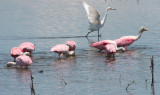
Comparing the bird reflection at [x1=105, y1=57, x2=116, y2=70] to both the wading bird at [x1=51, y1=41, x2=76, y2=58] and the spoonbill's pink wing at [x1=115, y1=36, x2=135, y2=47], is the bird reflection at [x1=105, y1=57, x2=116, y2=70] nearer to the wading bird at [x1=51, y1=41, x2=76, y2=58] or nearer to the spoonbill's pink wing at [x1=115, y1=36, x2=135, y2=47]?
the wading bird at [x1=51, y1=41, x2=76, y2=58]

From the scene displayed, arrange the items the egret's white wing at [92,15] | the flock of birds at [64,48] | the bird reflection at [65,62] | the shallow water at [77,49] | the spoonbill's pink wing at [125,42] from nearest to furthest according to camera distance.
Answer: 1. the shallow water at [77,49]
2. the flock of birds at [64,48]
3. the bird reflection at [65,62]
4. the spoonbill's pink wing at [125,42]
5. the egret's white wing at [92,15]

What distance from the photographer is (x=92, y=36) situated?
15484 mm

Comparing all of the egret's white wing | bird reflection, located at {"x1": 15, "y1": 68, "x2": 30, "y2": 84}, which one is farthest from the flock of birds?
the egret's white wing

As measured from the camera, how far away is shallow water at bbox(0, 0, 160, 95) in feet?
28.2

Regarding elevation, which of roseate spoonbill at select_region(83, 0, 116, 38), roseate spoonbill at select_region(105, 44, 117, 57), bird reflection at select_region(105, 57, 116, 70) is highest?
roseate spoonbill at select_region(83, 0, 116, 38)

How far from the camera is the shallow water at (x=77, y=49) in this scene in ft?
28.2

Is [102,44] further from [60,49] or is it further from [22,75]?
[22,75]

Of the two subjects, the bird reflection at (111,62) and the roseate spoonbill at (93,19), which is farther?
the roseate spoonbill at (93,19)

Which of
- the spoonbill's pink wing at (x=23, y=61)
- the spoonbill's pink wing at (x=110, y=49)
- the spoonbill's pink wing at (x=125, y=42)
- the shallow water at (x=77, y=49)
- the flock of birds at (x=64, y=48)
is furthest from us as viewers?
the spoonbill's pink wing at (x=125, y=42)

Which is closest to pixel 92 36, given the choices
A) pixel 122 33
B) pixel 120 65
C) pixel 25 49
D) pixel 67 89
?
pixel 122 33

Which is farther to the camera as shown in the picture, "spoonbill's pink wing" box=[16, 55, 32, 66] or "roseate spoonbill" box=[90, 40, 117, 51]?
"roseate spoonbill" box=[90, 40, 117, 51]

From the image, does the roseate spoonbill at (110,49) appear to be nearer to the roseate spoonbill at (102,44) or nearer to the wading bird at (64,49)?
the roseate spoonbill at (102,44)

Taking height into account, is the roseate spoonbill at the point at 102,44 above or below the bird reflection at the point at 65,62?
above

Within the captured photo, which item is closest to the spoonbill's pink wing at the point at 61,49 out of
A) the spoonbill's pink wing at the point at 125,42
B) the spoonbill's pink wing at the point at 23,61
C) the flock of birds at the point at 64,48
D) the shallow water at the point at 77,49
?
the flock of birds at the point at 64,48
